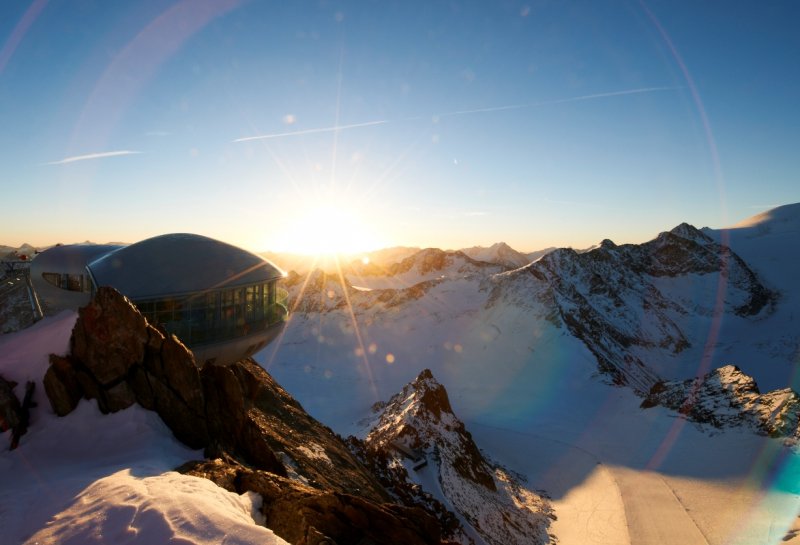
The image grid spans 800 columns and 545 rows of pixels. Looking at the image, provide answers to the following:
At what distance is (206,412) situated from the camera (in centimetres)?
1188

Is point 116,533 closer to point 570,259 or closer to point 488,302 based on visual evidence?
point 488,302

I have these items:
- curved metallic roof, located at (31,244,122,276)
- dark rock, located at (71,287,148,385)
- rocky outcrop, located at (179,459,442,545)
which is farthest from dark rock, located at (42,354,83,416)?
curved metallic roof, located at (31,244,122,276)

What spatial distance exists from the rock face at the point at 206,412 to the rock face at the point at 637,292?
180 ft

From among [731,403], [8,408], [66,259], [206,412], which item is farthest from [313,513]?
[731,403]

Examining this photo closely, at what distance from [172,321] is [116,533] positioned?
9780 millimetres

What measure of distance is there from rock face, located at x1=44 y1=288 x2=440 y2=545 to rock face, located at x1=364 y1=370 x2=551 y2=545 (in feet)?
32.3

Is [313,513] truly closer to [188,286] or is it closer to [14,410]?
[14,410]

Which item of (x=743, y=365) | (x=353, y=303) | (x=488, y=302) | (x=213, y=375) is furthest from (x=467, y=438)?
(x=743, y=365)

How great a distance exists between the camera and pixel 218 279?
15.7 metres

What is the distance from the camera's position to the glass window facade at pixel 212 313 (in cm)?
1478

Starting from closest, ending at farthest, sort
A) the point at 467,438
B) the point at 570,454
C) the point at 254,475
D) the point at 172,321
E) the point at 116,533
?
1. the point at 116,533
2. the point at 254,475
3. the point at 172,321
4. the point at 467,438
5. the point at 570,454

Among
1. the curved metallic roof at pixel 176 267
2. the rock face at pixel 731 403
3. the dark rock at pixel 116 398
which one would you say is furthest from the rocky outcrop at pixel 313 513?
the rock face at pixel 731 403

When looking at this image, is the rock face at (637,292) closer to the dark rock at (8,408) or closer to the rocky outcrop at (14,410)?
the rocky outcrop at (14,410)

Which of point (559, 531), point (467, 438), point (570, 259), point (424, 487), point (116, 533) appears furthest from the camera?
point (570, 259)
